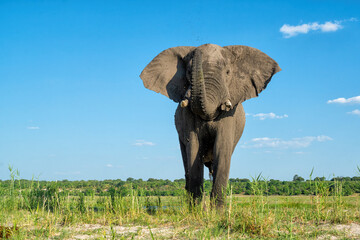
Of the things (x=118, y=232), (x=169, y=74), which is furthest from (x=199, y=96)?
(x=118, y=232)

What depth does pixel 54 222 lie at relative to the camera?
672 cm

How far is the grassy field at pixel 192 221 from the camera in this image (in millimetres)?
5262

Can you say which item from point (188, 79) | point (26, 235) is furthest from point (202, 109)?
point (26, 235)

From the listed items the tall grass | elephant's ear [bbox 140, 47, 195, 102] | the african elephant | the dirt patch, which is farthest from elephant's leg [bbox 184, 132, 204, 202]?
the dirt patch

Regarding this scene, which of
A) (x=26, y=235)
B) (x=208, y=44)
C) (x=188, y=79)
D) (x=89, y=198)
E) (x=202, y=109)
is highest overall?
(x=208, y=44)

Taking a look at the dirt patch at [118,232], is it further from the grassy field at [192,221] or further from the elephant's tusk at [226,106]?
the elephant's tusk at [226,106]

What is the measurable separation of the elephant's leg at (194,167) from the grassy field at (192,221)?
0.34 metres

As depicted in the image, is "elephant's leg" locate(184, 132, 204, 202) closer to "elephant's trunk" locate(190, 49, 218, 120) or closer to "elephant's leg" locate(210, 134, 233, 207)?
"elephant's leg" locate(210, 134, 233, 207)

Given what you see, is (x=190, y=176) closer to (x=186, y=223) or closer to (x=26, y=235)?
(x=186, y=223)

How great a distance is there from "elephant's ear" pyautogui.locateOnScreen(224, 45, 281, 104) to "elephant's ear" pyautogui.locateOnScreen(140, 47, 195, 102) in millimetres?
1183

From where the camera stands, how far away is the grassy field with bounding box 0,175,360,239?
526cm

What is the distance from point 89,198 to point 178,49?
14.1ft

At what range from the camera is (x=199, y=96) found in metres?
7.33

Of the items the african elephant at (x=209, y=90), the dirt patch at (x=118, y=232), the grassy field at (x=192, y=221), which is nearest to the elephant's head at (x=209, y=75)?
the african elephant at (x=209, y=90)
